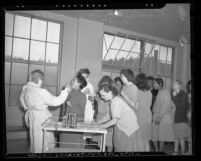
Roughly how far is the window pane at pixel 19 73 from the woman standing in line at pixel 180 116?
1307 millimetres

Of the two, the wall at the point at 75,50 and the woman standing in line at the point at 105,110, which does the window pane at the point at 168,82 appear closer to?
the woman standing in line at the point at 105,110

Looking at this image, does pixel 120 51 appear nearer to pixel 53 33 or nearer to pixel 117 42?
pixel 117 42

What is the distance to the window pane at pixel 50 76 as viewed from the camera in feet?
6.96

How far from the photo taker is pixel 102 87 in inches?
84.7

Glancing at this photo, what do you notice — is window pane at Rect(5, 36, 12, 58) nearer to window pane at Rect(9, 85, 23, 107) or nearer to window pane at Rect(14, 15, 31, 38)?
window pane at Rect(14, 15, 31, 38)

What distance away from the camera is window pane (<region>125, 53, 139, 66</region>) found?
2162mm

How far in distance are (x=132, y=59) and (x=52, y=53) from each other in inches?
27.5

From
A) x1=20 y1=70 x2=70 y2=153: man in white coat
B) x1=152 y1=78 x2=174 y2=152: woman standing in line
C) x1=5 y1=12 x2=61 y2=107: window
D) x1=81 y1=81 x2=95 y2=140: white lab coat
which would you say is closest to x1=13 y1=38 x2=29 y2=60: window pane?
x1=5 y1=12 x2=61 y2=107: window

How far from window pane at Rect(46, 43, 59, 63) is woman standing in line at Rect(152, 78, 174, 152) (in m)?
0.91

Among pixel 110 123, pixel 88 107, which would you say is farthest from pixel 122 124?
pixel 88 107

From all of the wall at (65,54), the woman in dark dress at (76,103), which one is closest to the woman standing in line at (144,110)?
the woman in dark dress at (76,103)

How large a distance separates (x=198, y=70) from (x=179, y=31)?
415 mm

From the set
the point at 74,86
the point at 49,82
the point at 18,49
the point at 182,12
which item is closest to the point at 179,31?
the point at 182,12

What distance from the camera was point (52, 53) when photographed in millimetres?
2143
